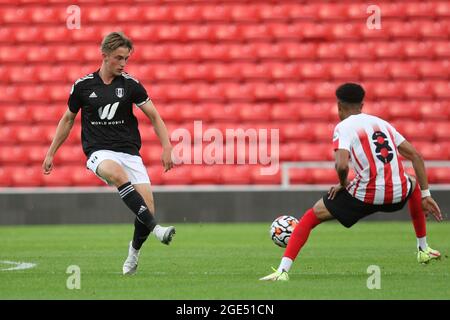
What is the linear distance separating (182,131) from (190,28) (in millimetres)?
2479

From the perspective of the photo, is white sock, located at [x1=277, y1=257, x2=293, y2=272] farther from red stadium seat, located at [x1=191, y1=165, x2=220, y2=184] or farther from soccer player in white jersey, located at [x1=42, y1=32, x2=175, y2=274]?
red stadium seat, located at [x1=191, y1=165, x2=220, y2=184]

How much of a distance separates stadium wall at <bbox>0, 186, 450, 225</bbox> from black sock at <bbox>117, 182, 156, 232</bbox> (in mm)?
8023

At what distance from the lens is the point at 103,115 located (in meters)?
9.12

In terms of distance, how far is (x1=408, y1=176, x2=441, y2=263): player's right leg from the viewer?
9.11m

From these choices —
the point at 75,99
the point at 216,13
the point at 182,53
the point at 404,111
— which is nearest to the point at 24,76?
the point at 182,53

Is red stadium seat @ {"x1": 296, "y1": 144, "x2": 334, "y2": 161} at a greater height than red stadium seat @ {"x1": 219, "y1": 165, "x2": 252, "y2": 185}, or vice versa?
red stadium seat @ {"x1": 296, "y1": 144, "x2": 334, "y2": 161}

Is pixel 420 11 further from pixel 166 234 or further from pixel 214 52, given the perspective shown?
pixel 166 234

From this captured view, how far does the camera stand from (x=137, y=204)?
8.80m

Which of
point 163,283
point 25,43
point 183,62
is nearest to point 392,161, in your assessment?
point 163,283

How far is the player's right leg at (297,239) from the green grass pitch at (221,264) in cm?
12

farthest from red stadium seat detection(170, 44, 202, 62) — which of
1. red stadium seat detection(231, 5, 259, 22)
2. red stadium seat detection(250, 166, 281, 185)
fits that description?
red stadium seat detection(250, 166, 281, 185)

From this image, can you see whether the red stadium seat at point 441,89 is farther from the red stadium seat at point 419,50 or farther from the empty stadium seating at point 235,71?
the red stadium seat at point 419,50

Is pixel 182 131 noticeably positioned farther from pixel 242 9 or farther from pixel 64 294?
pixel 64 294

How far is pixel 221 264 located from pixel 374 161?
232 centimetres
